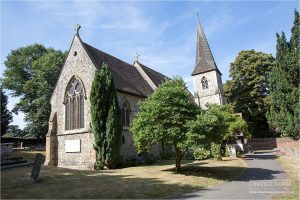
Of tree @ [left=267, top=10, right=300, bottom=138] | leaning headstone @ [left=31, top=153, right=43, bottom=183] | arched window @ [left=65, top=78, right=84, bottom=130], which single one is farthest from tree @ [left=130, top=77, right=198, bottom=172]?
tree @ [left=267, top=10, right=300, bottom=138]

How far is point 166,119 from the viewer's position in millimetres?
Answer: 15586

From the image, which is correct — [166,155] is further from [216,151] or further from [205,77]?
[205,77]

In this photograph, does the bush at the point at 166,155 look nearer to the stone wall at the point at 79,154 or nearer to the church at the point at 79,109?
the church at the point at 79,109

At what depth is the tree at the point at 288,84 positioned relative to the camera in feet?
82.3

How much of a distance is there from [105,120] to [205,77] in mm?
27755

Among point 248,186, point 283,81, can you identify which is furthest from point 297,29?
point 248,186

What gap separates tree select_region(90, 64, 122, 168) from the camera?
65.2ft

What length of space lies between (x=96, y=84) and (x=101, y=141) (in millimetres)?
4622

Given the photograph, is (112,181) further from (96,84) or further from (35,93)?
(35,93)

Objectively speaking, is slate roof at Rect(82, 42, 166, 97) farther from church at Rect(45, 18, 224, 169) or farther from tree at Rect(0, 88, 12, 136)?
tree at Rect(0, 88, 12, 136)

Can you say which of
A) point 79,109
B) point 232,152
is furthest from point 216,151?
point 79,109

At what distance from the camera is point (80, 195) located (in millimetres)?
10414

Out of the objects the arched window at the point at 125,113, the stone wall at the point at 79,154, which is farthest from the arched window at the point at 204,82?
the stone wall at the point at 79,154

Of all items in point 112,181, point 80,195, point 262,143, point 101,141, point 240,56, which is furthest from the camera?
point 240,56
